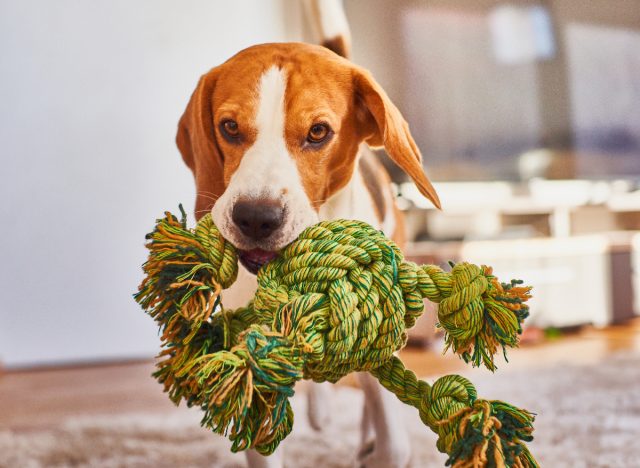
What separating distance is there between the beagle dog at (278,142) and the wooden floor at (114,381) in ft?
3.03

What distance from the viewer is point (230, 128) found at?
2.25 feet

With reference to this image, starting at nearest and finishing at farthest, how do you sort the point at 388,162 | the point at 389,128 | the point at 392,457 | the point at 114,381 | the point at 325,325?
the point at 325,325 → the point at 389,128 → the point at 392,457 → the point at 388,162 → the point at 114,381

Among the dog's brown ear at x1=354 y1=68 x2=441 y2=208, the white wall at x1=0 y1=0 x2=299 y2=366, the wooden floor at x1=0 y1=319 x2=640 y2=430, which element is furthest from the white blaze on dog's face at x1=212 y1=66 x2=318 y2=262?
the white wall at x1=0 y1=0 x2=299 y2=366

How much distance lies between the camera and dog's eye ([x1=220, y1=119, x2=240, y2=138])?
678 millimetres

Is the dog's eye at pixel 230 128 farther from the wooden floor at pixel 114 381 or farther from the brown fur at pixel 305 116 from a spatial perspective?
the wooden floor at pixel 114 381

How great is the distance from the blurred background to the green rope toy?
12.8 inches

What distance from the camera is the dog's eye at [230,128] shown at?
0.68 m

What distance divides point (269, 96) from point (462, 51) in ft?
4.02

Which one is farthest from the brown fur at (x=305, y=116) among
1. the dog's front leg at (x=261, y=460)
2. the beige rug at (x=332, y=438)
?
the beige rug at (x=332, y=438)

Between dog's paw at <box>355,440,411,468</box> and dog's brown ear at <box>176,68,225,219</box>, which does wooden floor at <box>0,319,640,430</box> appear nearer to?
dog's paw at <box>355,440,411,468</box>

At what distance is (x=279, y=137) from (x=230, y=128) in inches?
2.5

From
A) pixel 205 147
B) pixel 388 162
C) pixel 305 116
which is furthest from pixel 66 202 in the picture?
pixel 305 116

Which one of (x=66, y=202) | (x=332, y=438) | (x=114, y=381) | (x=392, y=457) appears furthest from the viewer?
(x=66, y=202)

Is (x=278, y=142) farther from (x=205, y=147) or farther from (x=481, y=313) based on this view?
(x=481, y=313)
